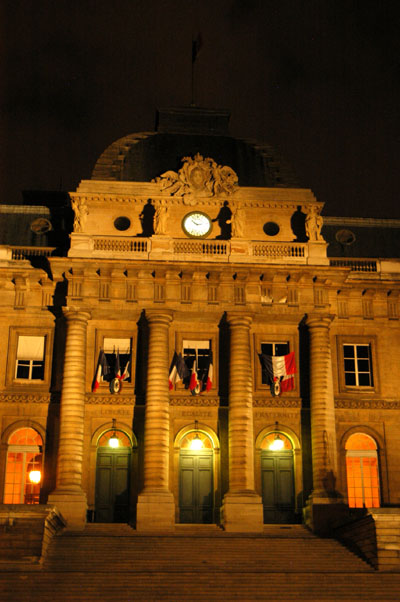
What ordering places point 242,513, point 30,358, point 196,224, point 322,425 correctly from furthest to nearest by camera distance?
point 196,224, point 30,358, point 322,425, point 242,513

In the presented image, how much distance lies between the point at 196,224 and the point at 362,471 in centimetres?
1255

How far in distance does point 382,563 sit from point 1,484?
609 inches

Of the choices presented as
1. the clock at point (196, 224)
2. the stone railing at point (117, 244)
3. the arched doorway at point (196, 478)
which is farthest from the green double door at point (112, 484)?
the clock at point (196, 224)

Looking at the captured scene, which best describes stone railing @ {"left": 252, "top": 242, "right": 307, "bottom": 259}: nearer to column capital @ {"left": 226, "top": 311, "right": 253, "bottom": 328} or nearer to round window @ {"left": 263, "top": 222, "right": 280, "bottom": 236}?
round window @ {"left": 263, "top": 222, "right": 280, "bottom": 236}

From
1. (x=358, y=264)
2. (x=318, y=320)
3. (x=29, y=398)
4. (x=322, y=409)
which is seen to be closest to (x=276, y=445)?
(x=322, y=409)

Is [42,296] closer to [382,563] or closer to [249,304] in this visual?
[249,304]

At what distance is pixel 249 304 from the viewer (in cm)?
3853

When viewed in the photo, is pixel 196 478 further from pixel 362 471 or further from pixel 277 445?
pixel 362 471

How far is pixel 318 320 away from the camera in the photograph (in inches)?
1512

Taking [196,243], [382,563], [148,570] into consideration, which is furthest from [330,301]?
[148,570]

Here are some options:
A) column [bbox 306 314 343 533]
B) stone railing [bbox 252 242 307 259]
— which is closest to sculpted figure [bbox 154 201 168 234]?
stone railing [bbox 252 242 307 259]

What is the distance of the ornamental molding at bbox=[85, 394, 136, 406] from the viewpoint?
124ft

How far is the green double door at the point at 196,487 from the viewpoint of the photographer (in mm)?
37156

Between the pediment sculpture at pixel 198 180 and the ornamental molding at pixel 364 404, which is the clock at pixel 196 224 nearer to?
the pediment sculpture at pixel 198 180
